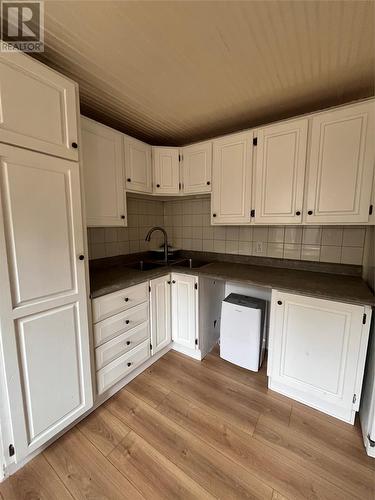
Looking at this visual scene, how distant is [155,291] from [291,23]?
75.4 inches

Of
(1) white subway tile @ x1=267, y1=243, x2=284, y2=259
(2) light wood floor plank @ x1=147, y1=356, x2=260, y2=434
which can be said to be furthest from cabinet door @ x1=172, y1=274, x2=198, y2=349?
(1) white subway tile @ x1=267, y1=243, x2=284, y2=259

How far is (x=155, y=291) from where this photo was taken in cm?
195

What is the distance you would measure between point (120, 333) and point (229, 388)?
Answer: 3.32 ft

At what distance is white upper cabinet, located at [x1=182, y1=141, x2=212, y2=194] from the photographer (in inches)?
81.5

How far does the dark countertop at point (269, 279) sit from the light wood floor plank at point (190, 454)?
89 cm

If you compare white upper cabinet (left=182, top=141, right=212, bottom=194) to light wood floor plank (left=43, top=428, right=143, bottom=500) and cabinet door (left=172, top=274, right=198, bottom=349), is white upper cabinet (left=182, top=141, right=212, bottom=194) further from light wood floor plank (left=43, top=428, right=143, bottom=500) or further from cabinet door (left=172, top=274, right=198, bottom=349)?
light wood floor plank (left=43, top=428, right=143, bottom=500)

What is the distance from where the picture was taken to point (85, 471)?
1156mm

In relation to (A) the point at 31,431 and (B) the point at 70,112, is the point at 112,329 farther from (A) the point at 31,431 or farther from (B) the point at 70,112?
(B) the point at 70,112

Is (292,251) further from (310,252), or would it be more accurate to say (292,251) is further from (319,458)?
(319,458)

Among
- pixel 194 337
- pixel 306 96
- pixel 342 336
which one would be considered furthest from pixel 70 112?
pixel 342 336

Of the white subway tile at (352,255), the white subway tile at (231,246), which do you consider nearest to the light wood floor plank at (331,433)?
the white subway tile at (352,255)

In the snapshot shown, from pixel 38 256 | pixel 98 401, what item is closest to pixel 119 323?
pixel 98 401

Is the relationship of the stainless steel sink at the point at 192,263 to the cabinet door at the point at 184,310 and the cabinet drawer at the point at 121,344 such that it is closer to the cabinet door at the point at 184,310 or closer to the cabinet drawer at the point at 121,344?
the cabinet door at the point at 184,310

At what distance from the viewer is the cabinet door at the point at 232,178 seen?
1859 millimetres
